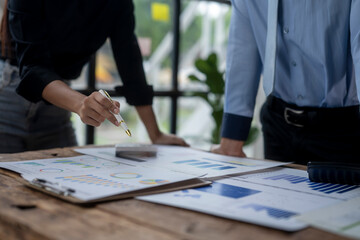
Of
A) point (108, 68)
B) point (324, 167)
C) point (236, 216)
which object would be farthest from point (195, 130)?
point (236, 216)

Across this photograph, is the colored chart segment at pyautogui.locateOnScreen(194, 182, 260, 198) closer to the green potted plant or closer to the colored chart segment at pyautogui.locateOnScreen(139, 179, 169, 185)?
the colored chart segment at pyautogui.locateOnScreen(139, 179, 169, 185)

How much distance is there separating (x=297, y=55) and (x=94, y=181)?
84cm

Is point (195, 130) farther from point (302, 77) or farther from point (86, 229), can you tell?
point (86, 229)

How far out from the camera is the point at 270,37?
4.47 ft

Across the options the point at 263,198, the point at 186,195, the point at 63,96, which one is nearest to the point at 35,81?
the point at 63,96

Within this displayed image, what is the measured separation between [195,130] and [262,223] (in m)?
4.10

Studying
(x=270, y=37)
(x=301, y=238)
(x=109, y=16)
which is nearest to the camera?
(x=301, y=238)

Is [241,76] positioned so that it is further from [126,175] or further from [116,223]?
[116,223]

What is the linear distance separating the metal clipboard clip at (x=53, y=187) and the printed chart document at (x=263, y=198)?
15cm

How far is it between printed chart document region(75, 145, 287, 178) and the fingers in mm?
140

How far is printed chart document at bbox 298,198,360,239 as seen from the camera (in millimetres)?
668

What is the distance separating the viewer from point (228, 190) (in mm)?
910

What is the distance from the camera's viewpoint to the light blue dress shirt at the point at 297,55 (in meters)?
1.33

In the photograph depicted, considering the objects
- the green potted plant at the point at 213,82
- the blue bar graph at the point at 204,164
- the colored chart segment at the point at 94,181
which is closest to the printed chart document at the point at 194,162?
the blue bar graph at the point at 204,164
